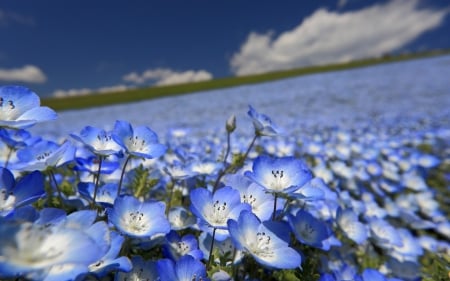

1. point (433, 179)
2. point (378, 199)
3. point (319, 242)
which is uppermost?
point (319, 242)

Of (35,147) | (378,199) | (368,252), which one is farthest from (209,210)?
(378,199)

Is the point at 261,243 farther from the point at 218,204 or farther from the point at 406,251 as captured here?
the point at 406,251

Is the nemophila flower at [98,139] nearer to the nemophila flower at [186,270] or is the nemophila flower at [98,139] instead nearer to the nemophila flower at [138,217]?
the nemophila flower at [138,217]

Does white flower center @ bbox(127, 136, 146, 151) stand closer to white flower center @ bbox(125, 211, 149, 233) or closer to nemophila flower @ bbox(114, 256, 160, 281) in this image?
white flower center @ bbox(125, 211, 149, 233)

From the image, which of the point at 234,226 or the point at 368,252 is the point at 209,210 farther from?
the point at 368,252

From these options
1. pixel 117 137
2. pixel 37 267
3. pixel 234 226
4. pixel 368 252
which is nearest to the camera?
pixel 37 267

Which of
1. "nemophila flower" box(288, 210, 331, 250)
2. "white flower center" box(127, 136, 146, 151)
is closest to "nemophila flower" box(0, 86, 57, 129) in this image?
"white flower center" box(127, 136, 146, 151)

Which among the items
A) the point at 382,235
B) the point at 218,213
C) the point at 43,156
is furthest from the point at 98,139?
the point at 382,235

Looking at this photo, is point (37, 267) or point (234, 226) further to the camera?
point (234, 226)
